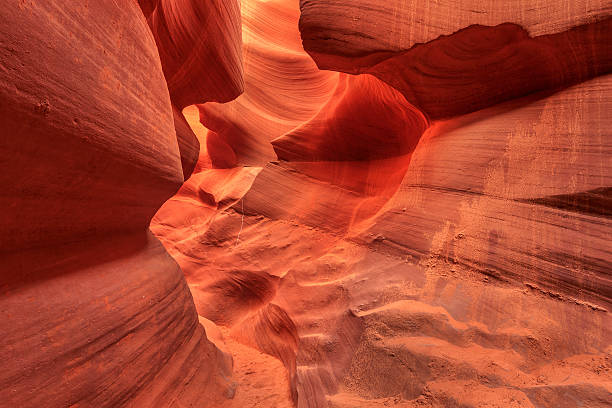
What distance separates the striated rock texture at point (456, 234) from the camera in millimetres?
2035

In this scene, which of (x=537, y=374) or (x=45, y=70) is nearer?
(x=45, y=70)

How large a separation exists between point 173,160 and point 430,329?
7.53 ft

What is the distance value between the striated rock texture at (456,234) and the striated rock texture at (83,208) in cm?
136

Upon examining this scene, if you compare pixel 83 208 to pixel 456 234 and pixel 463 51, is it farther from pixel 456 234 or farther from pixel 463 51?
pixel 463 51

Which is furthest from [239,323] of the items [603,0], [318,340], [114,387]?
[603,0]

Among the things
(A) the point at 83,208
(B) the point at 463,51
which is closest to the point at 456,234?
(B) the point at 463,51

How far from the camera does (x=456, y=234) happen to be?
2744mm

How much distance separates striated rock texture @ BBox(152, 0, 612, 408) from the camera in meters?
2.04

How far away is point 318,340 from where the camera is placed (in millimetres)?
2797

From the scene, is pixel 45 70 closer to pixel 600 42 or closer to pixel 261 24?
pixel 600 42

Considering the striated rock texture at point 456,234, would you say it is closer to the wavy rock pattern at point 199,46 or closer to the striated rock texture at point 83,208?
the wavy rock pattern at point 199,46

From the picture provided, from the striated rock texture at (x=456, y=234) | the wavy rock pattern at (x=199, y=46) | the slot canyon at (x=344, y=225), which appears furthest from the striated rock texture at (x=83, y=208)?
the wavy rock pattern at (x=199, y=46)

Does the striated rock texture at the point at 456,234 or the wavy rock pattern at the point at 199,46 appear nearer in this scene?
the striated rock texture at the point at 456,234

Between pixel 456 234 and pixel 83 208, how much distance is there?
9.06 ft
